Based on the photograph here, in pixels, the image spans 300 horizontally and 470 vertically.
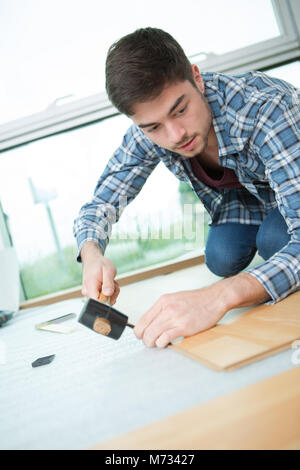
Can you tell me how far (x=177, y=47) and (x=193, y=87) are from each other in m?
0.12

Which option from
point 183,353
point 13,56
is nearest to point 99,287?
point 183,353

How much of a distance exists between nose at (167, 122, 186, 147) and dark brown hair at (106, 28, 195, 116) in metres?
0.10

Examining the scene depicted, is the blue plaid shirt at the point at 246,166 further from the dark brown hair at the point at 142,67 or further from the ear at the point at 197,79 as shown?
the dark brown hair at the point at 142,67

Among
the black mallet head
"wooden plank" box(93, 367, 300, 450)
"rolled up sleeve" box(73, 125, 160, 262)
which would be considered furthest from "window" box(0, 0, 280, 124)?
"wooden plank" box(93, 367, 300, 450)

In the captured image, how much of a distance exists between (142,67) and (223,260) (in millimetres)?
996

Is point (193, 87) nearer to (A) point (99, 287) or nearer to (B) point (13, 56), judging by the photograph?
(A) point (99, 287)

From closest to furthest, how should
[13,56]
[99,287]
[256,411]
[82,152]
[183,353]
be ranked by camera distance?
[256,411], [183,353], [99,287], [13,56], [82,152]

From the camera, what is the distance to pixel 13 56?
2.24 m

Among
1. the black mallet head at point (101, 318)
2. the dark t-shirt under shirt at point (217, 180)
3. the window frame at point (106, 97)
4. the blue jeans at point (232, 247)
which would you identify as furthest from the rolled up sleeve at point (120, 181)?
the window frame at point (106, 97)

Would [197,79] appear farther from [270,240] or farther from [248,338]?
[248,338]

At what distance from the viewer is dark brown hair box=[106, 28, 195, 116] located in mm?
1057

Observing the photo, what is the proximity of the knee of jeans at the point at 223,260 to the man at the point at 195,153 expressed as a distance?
0.78 feet

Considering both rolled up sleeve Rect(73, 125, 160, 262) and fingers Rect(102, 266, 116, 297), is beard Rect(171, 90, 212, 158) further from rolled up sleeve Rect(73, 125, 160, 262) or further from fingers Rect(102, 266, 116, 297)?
fingers Rect(102, 266, 116, 297)

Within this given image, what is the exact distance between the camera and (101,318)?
2.74 feet
